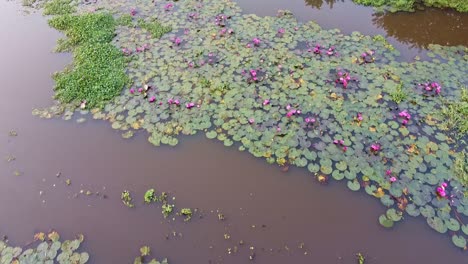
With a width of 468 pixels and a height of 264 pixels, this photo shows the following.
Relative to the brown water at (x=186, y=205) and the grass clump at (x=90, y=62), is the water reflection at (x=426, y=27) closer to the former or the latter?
the brown water at (x=186, y=205)

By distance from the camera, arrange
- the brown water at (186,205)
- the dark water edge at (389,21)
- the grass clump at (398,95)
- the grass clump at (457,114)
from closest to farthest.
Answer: the brown water at (186,205), the grass clump at (457,114), the grass clump at (398,95), the dark water edge at (389,21)

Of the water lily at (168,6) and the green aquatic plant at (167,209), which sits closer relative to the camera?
the green aquatic plant at (167,209)

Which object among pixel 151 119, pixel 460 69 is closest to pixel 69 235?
pixel 151 119

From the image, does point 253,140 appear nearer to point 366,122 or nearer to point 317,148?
point 317,148

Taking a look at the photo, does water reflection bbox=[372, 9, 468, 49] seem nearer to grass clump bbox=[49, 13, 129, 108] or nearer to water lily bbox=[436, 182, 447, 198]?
water lily bbox=[436, 182, 447, 198]

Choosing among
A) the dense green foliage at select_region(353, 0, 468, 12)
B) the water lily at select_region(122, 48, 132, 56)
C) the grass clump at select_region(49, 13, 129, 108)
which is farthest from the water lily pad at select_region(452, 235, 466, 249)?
the water lily at select_region(122, 48, 132, 56)

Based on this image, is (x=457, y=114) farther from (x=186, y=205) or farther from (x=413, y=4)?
(x=186, y=205)

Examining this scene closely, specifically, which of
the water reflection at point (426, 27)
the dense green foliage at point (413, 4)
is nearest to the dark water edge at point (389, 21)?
the water reflection at point (426, 27)
